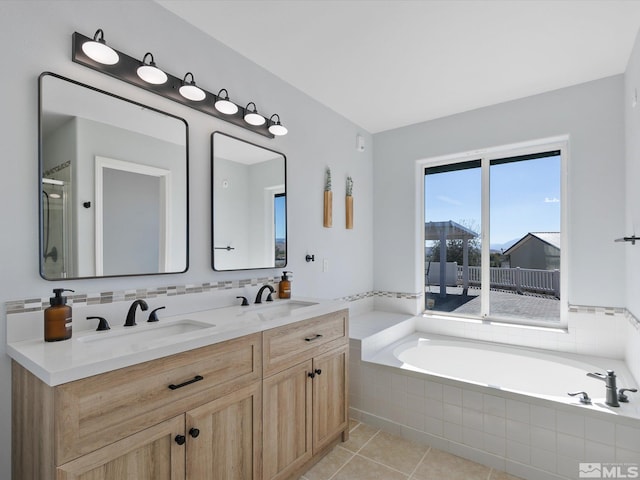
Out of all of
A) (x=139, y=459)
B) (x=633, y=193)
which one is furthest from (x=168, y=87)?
(x=633, y=193)

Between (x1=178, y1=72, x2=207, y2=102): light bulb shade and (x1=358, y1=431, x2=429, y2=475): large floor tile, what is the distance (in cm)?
244

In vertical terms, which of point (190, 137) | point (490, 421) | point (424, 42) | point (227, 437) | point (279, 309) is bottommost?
point (490, 421)

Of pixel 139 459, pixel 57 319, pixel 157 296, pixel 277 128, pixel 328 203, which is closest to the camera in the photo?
pixel 139 459

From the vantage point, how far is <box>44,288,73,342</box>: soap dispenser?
131cm

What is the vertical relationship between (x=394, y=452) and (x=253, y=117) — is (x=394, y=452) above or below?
below

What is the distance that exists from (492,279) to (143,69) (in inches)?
131

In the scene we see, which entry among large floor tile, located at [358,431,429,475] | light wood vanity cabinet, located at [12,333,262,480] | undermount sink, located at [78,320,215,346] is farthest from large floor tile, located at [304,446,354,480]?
undermount sink, located at [78,320,215,346]

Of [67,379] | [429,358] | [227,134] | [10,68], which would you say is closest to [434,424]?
[429,358]

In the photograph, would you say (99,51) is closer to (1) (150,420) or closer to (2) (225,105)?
(2) (225,105)

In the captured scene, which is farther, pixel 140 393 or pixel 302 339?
pixel 302 339

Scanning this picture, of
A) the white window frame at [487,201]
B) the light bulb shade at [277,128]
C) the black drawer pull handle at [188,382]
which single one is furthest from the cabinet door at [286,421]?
the white window frame at [487,201]

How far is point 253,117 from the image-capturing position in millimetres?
2289

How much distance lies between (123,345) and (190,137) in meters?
1.19

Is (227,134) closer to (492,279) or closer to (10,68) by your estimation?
(10,68)
